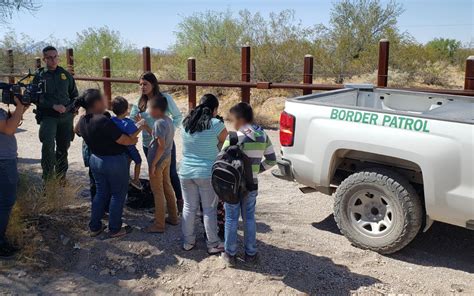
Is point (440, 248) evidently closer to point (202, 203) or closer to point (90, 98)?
point (202, 203)

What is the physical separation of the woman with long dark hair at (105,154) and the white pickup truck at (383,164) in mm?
1623

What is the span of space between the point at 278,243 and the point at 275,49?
10309 millimetres

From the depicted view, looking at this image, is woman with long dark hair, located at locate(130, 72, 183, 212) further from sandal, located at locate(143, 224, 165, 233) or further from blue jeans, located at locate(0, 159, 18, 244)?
blue jeans, located at locate(0, 159, 18, 244)

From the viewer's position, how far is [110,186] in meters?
4.83

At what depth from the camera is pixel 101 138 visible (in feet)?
15.3

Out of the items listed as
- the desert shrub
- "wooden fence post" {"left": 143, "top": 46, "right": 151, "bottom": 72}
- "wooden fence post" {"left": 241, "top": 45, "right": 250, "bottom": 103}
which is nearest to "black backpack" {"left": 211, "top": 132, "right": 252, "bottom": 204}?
"wooden fence post" {"left": 241, "top": 45, "right": 250, "bottom": 103}

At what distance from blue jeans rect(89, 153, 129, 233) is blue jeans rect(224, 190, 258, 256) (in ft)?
3.78

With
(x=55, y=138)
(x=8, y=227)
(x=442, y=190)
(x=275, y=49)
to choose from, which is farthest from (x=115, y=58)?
(x=442, y=190)

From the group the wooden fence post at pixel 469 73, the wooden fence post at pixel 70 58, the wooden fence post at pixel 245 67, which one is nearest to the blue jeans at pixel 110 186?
the wooden fence post at pixel 469 73

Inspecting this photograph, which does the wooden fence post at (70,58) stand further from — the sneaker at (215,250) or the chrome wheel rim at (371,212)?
the chrome wheel rim at (371,212)

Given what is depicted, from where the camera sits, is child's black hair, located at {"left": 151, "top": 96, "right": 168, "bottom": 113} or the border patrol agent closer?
child's black hair, located at {"left": 151, "top": 96, "right": 168, "bottom": 113}

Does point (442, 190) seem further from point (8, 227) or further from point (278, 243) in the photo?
point (8, 227)

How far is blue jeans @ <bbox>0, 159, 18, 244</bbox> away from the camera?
4.36 meters

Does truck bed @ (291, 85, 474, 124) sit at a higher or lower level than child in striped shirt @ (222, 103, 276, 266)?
higher
